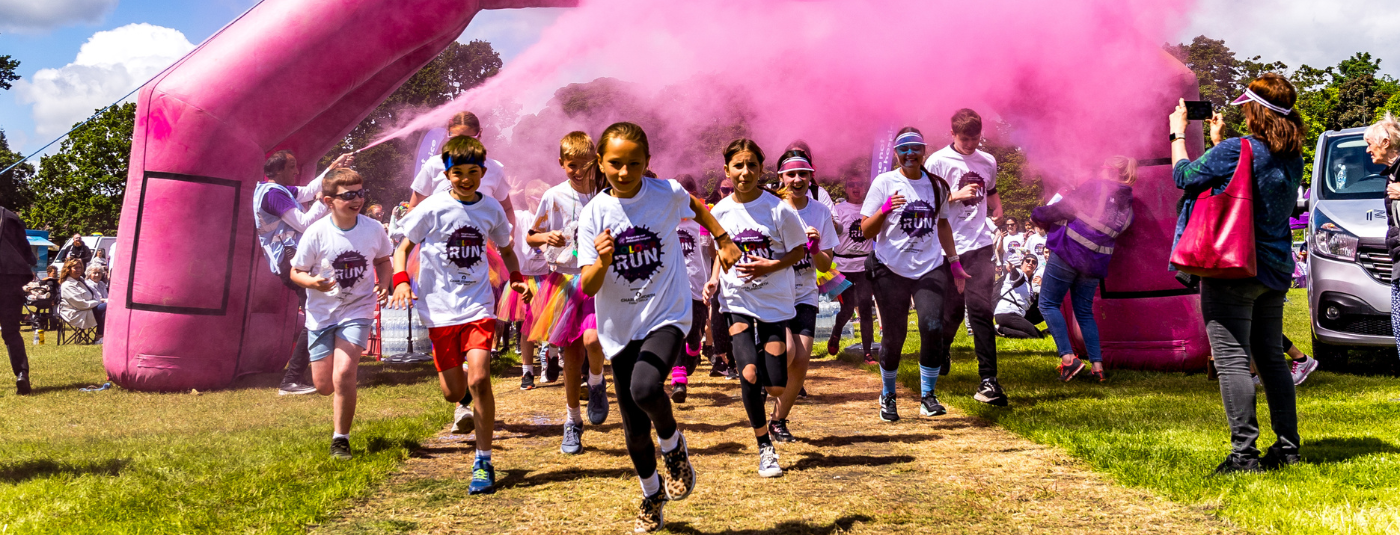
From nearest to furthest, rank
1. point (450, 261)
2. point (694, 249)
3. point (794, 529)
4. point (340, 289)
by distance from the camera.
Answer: point (794, 529) → point (450, 261) → point (340, 289) → point (694, 249)

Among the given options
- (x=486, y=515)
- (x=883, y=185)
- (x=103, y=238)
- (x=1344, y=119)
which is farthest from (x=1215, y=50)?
(x=1344, y=119)

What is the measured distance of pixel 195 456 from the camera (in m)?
5.40

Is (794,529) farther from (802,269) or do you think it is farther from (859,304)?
(859,304)

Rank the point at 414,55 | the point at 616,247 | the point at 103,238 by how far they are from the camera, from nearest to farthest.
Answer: the point at 616,247 < the point at 414,55 < the point at 103,238

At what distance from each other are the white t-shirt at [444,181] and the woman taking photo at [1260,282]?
4104 mm

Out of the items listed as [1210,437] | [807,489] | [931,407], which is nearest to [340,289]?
[807,489]

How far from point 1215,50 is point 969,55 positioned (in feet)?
55.2

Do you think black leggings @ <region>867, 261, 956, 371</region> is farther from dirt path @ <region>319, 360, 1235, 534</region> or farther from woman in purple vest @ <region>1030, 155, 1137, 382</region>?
woman in purple vest @ <region>1030, 155, 1137, 382</region>

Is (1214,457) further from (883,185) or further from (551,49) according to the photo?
(551,49)

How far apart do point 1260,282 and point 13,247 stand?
9.53 meters

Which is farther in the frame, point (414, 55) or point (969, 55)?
point (414, 55)

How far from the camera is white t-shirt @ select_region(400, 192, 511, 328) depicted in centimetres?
495

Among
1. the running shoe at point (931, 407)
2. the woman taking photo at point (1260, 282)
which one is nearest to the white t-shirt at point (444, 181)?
the running shoe at point (931, 407)

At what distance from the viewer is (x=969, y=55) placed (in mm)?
7883
